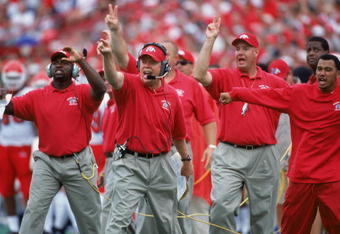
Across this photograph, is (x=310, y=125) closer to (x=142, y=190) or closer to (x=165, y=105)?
(x=165, y=105)

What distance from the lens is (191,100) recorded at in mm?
12688

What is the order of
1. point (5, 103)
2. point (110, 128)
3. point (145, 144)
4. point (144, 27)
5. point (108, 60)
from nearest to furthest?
point (108, 60) → point (145, 144) → point (5, 103) → point (110, 128) → point (144, 27)

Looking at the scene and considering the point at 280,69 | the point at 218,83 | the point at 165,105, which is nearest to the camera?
Result: the point at 165,105

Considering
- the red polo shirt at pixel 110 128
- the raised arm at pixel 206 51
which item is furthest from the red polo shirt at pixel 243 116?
the red polo shirt at pixel 110 128

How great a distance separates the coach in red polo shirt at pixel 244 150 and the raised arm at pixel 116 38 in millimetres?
865

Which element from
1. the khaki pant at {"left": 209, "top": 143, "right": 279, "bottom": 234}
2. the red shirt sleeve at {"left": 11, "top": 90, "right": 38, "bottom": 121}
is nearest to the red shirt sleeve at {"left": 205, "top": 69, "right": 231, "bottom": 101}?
the khaki pant at {"left": 209, "top": 143, "right": 279, "bottom": 234}

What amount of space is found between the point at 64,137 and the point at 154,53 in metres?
1.46

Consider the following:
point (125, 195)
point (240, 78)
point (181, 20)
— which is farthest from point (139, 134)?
point (181, 20)

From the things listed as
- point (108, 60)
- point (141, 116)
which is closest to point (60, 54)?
point (141, 116)

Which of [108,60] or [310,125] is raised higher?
[108,60]

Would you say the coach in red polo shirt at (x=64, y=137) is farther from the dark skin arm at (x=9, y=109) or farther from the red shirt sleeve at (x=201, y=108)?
the red shirt sleeve at (x=201, y=108)

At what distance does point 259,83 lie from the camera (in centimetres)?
1169

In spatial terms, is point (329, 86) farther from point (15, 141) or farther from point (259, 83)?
point (15, 141)

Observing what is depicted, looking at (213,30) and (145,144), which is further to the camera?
(213,30)
